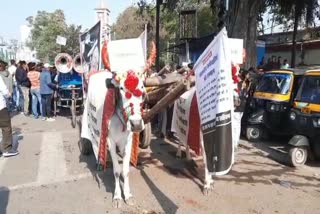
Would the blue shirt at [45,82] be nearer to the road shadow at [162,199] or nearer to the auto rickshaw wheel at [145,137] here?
the auto rickshaw wheel at [145,137]

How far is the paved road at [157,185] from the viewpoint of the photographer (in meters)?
5.89

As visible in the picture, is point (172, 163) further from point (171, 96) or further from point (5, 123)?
point (5, 123)

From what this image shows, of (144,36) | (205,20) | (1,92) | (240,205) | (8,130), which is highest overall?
(205,20)

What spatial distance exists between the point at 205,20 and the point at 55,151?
33247 millimetres

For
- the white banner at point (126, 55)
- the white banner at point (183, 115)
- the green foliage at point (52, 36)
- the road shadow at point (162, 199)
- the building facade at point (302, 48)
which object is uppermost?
the green foliage at point (52, 36)

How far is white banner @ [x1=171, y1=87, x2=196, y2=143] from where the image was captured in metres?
7.17

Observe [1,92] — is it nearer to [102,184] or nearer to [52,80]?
[102,184]

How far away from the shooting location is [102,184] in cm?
684

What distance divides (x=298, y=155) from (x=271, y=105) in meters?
1.83

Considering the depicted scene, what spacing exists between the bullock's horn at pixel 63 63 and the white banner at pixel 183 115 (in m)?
6.83

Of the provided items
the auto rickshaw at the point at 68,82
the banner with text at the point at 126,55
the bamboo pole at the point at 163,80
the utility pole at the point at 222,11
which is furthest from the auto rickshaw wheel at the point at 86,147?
the utility pole at the point at 222,11

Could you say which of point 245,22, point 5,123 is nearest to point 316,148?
point 5,123

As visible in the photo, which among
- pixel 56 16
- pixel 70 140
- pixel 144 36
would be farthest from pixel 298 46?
pixel 56 16

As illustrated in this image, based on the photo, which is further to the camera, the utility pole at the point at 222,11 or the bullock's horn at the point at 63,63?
the utility pole at the point at 222,11
